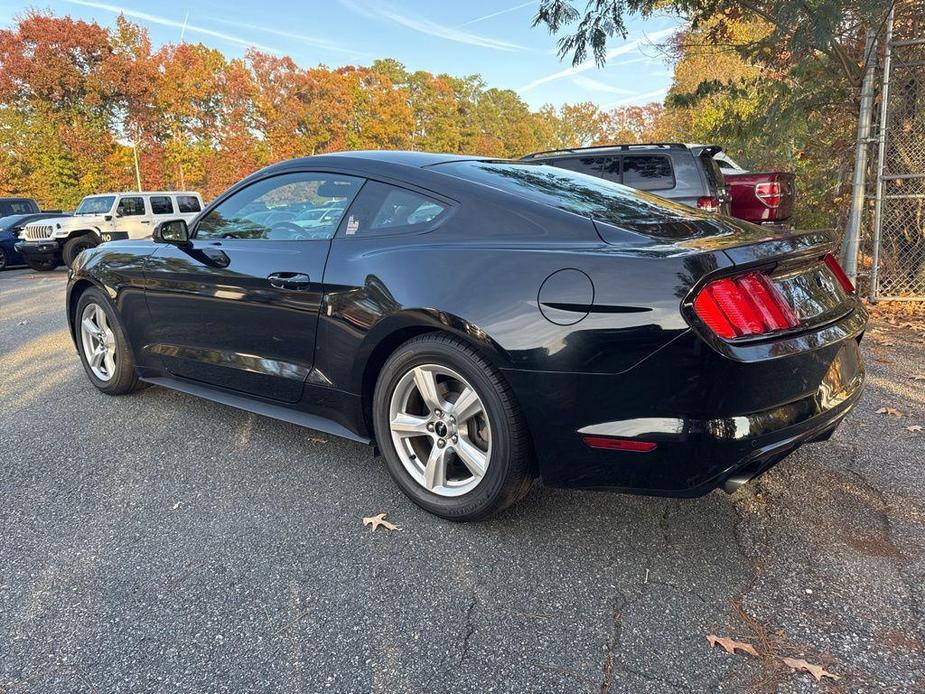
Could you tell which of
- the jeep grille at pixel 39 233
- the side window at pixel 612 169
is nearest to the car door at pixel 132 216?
the jeep grille at pixel 39 233

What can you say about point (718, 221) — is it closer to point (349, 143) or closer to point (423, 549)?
point (423, 549)

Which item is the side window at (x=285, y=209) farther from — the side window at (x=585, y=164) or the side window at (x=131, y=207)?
the side window at (x=131, y=207)

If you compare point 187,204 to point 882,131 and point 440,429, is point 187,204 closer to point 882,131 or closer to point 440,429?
point 882,131

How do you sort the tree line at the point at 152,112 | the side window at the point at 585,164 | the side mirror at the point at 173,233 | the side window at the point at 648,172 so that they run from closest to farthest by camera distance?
the side mirror at the point at 173,233 < the side window at the point at 648,172 < the side window at the point at 585,164 < the tree line at the point at 152,112

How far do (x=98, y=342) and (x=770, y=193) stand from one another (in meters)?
7.07

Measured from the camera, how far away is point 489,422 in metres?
2.42

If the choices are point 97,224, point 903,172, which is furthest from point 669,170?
point 97,224

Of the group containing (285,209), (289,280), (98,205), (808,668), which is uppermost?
(98,205)

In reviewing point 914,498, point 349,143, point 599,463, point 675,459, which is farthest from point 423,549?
point 349,143

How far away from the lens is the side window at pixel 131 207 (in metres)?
15.1

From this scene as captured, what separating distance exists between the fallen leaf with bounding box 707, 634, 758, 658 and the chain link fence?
5864mm

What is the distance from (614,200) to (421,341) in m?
1.10

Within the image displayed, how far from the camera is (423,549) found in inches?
97.4

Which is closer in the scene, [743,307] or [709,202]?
[743,307]
